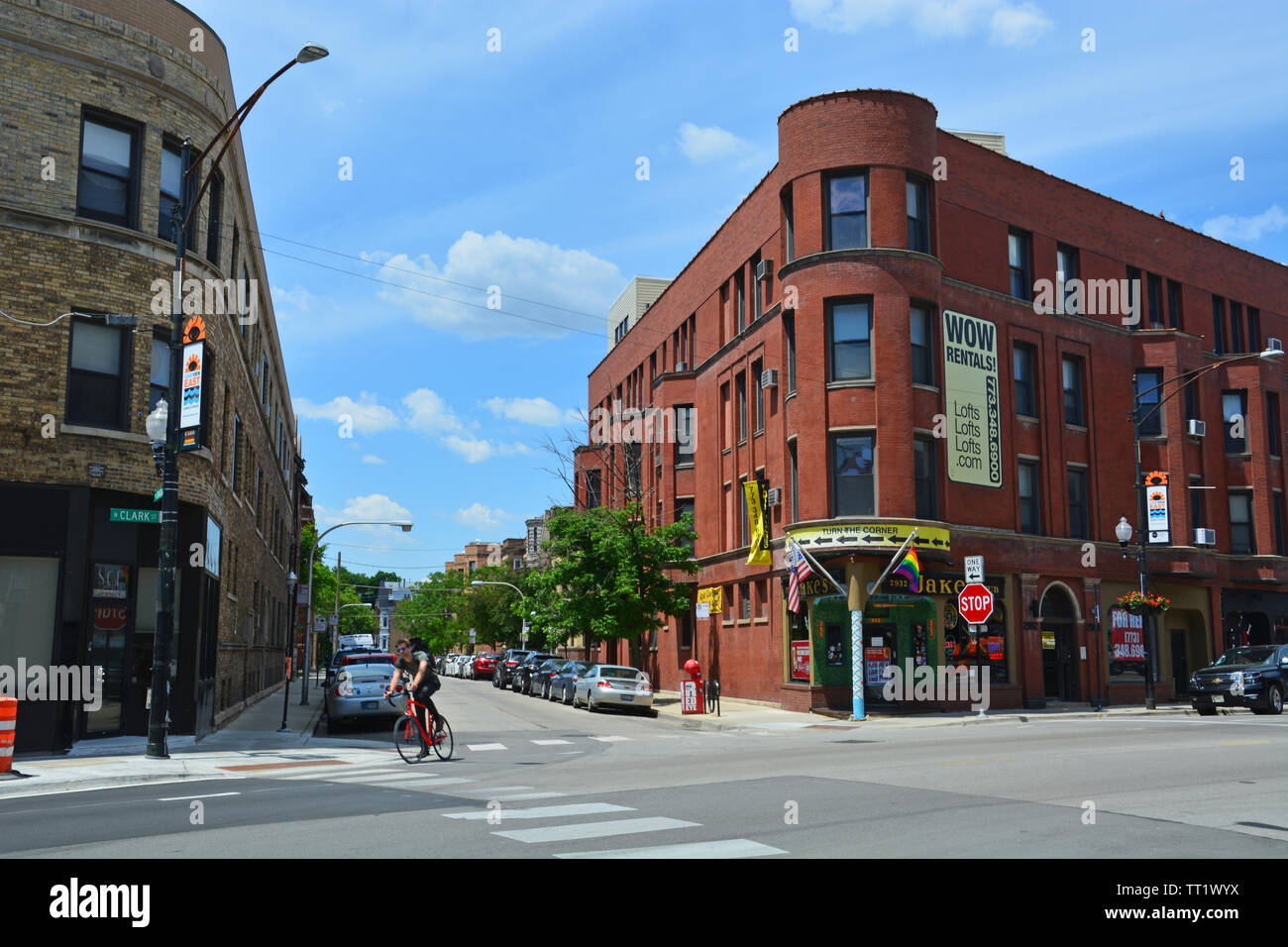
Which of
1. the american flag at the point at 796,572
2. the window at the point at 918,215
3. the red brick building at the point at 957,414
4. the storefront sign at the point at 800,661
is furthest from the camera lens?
the window at the point at 918,215

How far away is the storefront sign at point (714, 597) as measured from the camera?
37812 mm

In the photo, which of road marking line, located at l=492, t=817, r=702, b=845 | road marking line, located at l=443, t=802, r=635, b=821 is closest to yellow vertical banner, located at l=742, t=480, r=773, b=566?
road marking line, located at l=443, t=802, r=635, b=821

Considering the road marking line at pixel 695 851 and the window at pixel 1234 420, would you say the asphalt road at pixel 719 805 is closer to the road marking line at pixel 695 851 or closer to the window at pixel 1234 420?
the road marking line at pixel 695 851

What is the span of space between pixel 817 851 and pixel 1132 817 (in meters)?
3.72

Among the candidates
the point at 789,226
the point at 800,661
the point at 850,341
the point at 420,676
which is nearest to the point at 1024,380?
the point at 850,341

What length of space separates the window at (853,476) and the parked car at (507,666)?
22.2m

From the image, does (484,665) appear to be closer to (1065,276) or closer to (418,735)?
(1065,276)

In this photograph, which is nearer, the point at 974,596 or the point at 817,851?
the point at 817,851

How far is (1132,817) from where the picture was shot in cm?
1002

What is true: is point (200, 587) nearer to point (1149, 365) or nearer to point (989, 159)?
point (989, 159)

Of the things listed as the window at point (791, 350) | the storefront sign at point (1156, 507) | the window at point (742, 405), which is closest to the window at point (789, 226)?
the window at point (791, 350)

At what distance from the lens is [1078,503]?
35094mm
